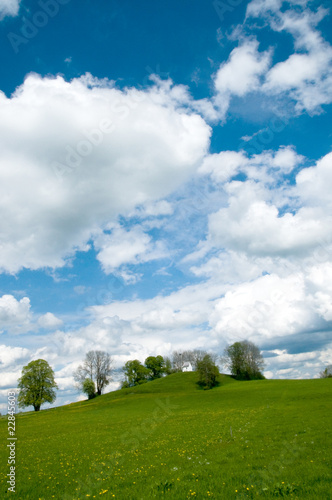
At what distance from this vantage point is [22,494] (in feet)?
42.9

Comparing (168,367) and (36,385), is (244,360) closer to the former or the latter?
(168,367)

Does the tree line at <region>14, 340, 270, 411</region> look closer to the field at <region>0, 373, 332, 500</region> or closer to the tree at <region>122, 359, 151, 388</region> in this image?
the tree at <region>122, 359, 151, 388</region>

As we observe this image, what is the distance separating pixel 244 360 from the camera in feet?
465

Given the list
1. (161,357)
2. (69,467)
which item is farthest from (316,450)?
(161,357)

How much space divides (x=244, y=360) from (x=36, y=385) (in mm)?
92568

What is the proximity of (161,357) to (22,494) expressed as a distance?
16080cm

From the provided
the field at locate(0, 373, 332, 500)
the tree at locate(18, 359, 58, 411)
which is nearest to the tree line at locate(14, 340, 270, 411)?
the tree at locate(18, 359, 58, 411)

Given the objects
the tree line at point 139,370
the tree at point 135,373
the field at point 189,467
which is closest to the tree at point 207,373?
the tree line at point 139,370

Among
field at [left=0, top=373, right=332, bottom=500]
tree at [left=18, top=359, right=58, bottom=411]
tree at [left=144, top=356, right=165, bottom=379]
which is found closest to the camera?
field at [left=0, top=373, right=332, bottom=500]

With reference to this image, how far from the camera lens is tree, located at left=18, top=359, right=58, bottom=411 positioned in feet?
307

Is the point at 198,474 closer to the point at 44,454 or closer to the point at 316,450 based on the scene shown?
the point at 316,450

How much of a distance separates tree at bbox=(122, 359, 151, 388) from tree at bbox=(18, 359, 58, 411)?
53280 millimetres

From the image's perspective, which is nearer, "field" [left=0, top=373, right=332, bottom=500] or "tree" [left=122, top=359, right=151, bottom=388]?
"field" [left=0, top=373, right=332, bottom=500]

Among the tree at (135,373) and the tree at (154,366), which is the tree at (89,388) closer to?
the tree at (135,373)
